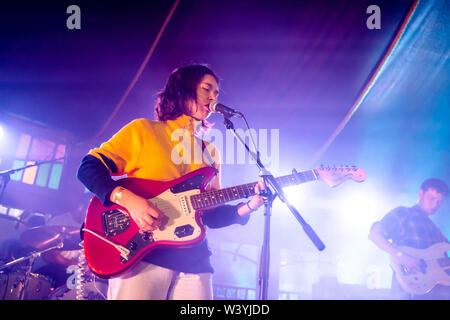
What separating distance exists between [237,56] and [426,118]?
3.30m

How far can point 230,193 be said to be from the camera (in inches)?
95.3

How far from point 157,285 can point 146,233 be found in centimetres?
33

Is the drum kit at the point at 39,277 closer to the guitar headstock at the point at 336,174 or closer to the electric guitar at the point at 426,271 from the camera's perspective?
the guitar headstock at the point at 336,174

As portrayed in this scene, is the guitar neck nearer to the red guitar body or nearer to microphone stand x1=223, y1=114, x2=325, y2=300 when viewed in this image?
the red guitar body

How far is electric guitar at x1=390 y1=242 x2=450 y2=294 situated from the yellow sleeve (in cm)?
395

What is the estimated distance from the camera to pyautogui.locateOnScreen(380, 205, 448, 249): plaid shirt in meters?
4.50

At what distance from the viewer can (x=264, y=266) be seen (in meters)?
1.77

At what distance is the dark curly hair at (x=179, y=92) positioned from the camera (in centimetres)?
268

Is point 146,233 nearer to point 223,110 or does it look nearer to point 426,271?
point 223,110

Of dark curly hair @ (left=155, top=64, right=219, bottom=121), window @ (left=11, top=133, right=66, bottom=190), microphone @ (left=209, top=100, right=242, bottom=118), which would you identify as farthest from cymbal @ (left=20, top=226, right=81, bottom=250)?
microphone @ (left=209, top=100, right=242, bottom=118)

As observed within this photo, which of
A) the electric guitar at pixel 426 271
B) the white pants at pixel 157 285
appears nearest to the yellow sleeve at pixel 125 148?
the white pants at pixel 157 285
